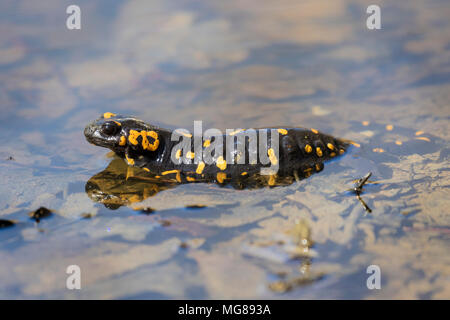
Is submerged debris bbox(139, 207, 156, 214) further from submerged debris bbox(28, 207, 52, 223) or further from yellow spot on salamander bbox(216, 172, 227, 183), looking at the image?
yellow spot on salamander bbox(216, 172, 227, 183)

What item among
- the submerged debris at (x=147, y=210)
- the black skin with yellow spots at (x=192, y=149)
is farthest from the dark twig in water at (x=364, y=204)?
the submerged debris at (x=147, y=210)

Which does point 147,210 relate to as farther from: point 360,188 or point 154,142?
point 360,188

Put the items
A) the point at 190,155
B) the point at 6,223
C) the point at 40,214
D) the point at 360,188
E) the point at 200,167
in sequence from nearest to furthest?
1. the point at 6,223
2. the point at 40,214
3. the point at 360,188
4. the point at 200,167
5. the point at 190,155

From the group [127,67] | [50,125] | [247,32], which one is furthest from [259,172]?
[247,32]

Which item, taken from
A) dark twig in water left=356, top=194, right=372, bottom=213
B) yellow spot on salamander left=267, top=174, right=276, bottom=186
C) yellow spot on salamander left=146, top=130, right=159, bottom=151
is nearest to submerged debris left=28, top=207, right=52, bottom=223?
yellow spot on salamander left=146, top=130, right=159, bottom=151

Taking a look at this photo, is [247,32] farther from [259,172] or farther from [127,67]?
[259,172]

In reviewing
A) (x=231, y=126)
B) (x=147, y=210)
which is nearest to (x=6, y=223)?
(x=147, y=210)
